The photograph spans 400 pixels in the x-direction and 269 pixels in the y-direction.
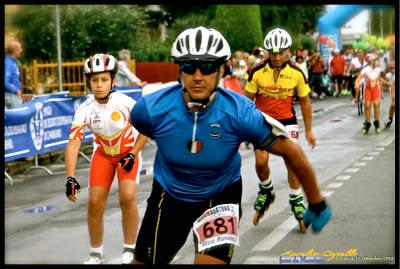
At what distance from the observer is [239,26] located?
38.9 meters

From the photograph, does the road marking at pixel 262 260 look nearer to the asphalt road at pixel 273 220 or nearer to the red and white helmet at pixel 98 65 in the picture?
the asphalt road at pixel 273 220

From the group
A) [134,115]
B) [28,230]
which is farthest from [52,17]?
[134,115]

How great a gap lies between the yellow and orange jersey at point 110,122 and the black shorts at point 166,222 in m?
2.46

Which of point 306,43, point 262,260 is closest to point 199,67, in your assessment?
point 262,260

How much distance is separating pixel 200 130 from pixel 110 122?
279 centimetres

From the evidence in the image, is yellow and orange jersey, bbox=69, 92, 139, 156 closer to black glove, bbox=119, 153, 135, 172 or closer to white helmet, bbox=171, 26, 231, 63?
black glove, bbox=119, 153, 135, 172

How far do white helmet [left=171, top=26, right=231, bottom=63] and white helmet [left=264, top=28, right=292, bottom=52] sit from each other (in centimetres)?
432

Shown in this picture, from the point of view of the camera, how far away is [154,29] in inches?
2237

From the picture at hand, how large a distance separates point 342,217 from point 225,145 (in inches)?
212

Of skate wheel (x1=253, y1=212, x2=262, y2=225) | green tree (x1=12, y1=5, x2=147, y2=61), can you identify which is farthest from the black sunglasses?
green tree (x1=12, y1=5, x2=147, y2=61)

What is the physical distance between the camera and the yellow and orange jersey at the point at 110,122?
27.6 ft

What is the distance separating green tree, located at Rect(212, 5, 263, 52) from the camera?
128 feet

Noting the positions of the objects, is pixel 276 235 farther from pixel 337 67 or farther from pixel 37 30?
pixel 337 67

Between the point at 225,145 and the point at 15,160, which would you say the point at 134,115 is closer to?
the point at 225,145
